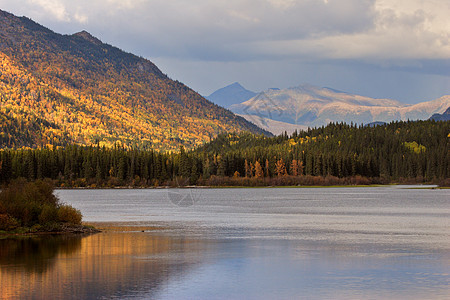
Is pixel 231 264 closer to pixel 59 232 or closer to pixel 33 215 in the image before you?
pixel 59 232

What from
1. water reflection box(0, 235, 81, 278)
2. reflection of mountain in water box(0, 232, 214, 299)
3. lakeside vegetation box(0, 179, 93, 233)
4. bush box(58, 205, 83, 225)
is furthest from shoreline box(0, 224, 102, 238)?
reflection of mountain in water box(0, 232, 214, 299)

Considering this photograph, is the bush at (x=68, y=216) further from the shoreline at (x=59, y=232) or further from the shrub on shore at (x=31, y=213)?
the shoreline at (x=59, y=232)

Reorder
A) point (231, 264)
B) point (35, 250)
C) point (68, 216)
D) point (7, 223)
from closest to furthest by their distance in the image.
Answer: point (231, 264)
point (35, 250)
point (7, 223)
point (68, 216)

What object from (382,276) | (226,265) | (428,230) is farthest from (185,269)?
(428,230)

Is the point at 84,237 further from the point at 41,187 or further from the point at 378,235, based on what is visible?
the point at 378,235

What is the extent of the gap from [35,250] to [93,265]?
356 inches

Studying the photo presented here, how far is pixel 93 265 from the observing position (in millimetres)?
42875

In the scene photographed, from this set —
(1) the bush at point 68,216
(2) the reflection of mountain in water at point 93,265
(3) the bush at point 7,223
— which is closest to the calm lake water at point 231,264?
(2) the reflection of mountain in water at point 93,265

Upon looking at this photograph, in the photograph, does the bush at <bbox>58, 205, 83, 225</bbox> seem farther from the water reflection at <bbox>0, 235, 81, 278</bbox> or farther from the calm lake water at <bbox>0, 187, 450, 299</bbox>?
the calm lake water at <bbox>0, 187, 450, 299</bbox>

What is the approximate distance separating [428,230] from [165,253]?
3452cm

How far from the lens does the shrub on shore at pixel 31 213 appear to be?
58.8 metres

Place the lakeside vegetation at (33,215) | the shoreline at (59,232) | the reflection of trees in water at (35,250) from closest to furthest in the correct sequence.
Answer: the reflection of trees in water at (35,250)
the shoreline at (59,232)
the lakeside vegetation at (33,215)

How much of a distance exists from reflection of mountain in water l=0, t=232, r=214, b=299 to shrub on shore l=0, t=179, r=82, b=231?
3.98 meters

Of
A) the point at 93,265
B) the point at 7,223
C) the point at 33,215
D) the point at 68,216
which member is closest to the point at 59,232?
the point at 68,216
